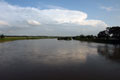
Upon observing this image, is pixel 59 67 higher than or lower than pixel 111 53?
higher

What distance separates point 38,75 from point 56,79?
1.27 m

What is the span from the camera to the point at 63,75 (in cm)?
636

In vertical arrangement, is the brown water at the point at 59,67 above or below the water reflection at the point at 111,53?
above

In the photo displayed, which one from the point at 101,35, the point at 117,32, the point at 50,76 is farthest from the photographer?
the point at 101,35

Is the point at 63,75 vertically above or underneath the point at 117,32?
underneath

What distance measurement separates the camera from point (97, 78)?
599 cm

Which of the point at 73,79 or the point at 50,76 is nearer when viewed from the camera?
the point at 73,79

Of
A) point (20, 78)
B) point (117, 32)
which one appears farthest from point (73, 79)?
point (117, 32)

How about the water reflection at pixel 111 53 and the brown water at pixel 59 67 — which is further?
the water reflection at pixel 111 53

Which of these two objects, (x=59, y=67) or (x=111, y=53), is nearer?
Result: (x=59, y=67)

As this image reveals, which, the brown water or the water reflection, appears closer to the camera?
the brown water

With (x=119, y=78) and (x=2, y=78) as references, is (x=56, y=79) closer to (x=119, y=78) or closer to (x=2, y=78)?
(x=2, y=78)

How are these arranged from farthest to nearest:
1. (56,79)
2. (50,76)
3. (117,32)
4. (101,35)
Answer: (101,35)
(117,32)
(50,76)
(56,79)

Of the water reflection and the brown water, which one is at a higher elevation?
the brown water
